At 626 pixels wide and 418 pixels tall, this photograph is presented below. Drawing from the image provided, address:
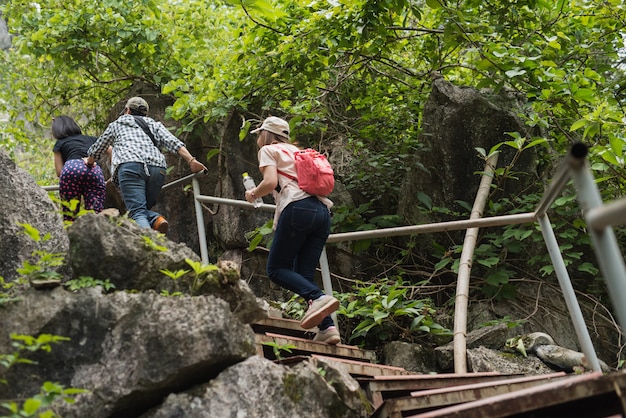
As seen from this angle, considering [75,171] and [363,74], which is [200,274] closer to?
[75,171]

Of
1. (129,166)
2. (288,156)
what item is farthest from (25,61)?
(288,156)

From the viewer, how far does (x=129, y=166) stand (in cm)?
513

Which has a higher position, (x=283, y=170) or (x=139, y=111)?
(x=139, y=111)

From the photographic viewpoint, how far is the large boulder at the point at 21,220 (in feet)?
12.2

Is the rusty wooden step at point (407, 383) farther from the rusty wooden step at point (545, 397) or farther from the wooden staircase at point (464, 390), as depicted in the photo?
the rusty wooden step at point (545, 397)

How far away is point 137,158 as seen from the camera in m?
5.16

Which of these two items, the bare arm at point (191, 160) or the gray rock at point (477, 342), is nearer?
the gray rock at point (477, 342)

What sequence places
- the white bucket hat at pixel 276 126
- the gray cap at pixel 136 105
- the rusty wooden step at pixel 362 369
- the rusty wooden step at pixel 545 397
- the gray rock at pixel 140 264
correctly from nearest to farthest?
1. the rusty wooden step at pixel 545 397
2. the gray rock at pixel 140 264
3. the rusty wooden step at pixel 362 369
4. the white bucket hat at pixel 276 126
5. the gray cap at pixel 136 105

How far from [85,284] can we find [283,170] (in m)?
1.55

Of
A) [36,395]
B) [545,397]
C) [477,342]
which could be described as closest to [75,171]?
[36,395]

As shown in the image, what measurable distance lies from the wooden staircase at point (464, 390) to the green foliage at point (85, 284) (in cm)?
97

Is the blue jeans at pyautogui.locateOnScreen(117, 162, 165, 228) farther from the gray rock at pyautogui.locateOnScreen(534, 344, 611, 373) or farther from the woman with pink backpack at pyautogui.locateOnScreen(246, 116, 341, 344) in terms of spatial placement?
the gray rock at pyautogui.locateOnScreen(534, 344, 611, 373)

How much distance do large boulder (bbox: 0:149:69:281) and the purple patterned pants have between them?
111 centimetres

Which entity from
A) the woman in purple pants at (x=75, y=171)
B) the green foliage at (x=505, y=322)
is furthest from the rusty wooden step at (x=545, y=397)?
the woman in purple pants at (x=75, y=171)
